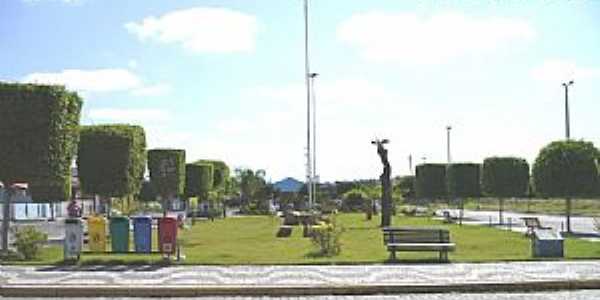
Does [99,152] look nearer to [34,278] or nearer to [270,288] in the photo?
[34,278]

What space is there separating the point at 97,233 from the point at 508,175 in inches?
1451

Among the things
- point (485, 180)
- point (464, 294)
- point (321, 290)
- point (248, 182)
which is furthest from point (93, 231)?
point (248, 182)

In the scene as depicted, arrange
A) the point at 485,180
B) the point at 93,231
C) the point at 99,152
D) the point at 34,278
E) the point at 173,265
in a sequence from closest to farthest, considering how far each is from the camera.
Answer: the point at 34,278 < the point at 173,265 < the point at 93,231 < the point at 99,152 < the point at 485,180

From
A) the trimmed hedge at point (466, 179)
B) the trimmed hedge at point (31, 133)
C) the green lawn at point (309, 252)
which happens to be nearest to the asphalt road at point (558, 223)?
the trimmed hedge at point (466, 179)

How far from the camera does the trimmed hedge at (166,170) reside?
4725 cm

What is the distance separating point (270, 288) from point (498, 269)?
5504mm

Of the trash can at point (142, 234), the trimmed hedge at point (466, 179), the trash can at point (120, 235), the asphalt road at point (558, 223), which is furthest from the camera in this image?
the trimmed hedge at point (466, 179)

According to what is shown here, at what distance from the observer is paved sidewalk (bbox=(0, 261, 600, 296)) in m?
15.8

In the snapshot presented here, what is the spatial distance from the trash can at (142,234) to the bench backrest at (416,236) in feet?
18.9

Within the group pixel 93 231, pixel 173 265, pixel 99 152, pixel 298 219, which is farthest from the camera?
pixel 298 219

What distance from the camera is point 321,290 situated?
15.7 metres

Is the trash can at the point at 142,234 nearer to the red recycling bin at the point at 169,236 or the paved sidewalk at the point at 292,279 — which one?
the red recycling bin at the point at 169,236

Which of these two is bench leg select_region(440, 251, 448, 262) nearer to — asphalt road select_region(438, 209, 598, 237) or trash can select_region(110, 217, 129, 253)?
trash can select_region(110, 217, 129, 253)

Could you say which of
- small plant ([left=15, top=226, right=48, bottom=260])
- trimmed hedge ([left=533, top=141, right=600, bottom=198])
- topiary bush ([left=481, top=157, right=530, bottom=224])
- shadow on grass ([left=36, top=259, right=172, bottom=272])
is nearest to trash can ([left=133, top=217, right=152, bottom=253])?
shadow on grass ([left=36, top=259, right=172, bottom=272])
